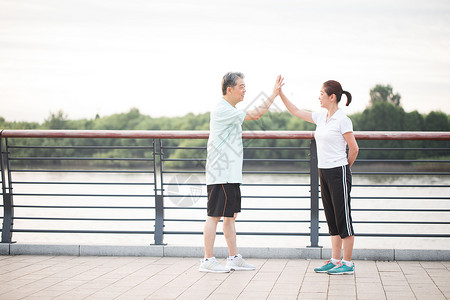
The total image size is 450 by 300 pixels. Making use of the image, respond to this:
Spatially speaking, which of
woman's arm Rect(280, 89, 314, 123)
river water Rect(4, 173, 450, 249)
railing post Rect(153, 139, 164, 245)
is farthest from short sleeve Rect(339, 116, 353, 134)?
river water Rect(4, 173, 450, 249)

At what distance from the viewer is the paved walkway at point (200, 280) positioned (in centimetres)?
372

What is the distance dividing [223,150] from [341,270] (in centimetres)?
134

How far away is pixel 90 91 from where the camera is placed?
53.5 meters

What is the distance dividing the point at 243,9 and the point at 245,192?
107 ft

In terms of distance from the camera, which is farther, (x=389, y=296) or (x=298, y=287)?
(x=298, y=287)

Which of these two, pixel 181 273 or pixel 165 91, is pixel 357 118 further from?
pixel 181 273

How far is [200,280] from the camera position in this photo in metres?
4.14

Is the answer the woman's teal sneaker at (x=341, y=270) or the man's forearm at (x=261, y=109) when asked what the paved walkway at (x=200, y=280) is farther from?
the man's forearm at (x=261, y=109)

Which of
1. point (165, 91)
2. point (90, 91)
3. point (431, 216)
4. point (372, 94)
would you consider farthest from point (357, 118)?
point (431, 216)

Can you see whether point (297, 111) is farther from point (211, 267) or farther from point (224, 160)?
point (211, 267)

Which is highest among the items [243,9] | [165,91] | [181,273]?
[243,9]

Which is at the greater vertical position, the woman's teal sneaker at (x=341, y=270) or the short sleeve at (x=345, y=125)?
the short sleeve at (x=345, y=125)

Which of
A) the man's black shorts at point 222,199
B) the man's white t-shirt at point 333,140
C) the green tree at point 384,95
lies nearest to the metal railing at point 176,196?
the man's black shorts at point 222,199

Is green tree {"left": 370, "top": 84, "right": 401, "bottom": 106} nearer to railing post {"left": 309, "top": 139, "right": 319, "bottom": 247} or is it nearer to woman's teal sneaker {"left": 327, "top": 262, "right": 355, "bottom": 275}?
railing post {"left": 309, "top": 139, "right": 319, "bottom": 247}
